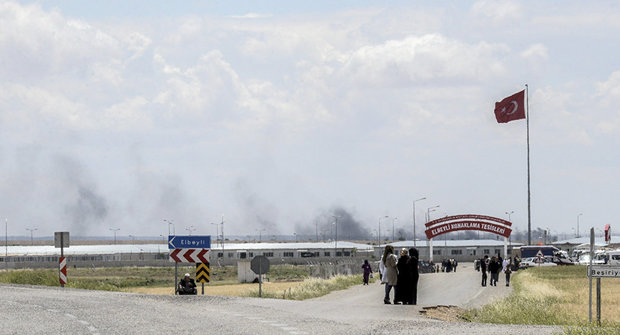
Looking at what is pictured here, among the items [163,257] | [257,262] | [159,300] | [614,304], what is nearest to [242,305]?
[159,300]

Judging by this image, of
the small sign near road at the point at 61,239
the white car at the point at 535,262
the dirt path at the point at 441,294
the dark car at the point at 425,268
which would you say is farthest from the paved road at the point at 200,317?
the white car at the point at 535,262

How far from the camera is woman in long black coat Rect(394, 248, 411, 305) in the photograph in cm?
2564

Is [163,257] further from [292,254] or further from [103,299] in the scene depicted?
[103,299]

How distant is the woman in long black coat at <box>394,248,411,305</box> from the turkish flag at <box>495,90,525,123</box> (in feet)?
152

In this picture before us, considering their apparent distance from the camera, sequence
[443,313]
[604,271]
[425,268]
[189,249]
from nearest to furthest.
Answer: [604,271], [443,313], [189,249], [425,268]

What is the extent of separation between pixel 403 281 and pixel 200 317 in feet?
24.9

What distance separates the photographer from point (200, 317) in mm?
19953

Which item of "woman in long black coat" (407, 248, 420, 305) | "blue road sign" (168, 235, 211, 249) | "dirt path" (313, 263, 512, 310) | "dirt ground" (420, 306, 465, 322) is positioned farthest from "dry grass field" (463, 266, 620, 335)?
"blue road sign" (168, 235, 211, 249)

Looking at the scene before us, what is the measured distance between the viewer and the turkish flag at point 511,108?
70188 mm

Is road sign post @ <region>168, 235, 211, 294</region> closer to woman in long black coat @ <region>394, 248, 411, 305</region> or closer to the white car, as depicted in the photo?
woman in long black coat @ <region>394, 248, 411, 305</region>

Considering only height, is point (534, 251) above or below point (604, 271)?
below

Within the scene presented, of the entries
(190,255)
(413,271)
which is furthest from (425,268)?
(413,271)

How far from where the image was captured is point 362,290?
49.6 meters

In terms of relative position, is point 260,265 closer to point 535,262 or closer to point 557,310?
point 557,310
